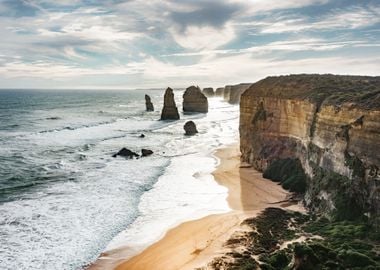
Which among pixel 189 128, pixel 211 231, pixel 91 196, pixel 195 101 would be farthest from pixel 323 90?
pixel 195 101

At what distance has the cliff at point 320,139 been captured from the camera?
1831 cm

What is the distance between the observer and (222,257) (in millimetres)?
16234

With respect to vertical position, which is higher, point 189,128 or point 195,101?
point 195,101

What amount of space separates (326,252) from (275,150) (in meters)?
16.7

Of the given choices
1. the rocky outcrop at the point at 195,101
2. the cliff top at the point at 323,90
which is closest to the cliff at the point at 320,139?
the cliff top at the point at 323,90

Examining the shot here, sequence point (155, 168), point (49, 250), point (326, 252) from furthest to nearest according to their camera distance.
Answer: point (155, 168), point (49, 250), point (326, 252)

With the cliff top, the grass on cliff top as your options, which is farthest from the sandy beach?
the cliff top

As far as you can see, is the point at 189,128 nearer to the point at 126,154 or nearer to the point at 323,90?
the point at 126,154

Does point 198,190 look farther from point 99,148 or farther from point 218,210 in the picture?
point 99,148

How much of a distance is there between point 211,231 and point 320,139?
915cm

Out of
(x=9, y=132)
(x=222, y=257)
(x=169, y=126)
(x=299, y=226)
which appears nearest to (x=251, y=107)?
(x=299, y=226)

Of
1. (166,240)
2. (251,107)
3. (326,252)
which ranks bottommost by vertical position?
(166,240)

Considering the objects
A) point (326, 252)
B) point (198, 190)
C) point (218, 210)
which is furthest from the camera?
point (198, 190)

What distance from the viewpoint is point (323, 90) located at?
27.3 meters
